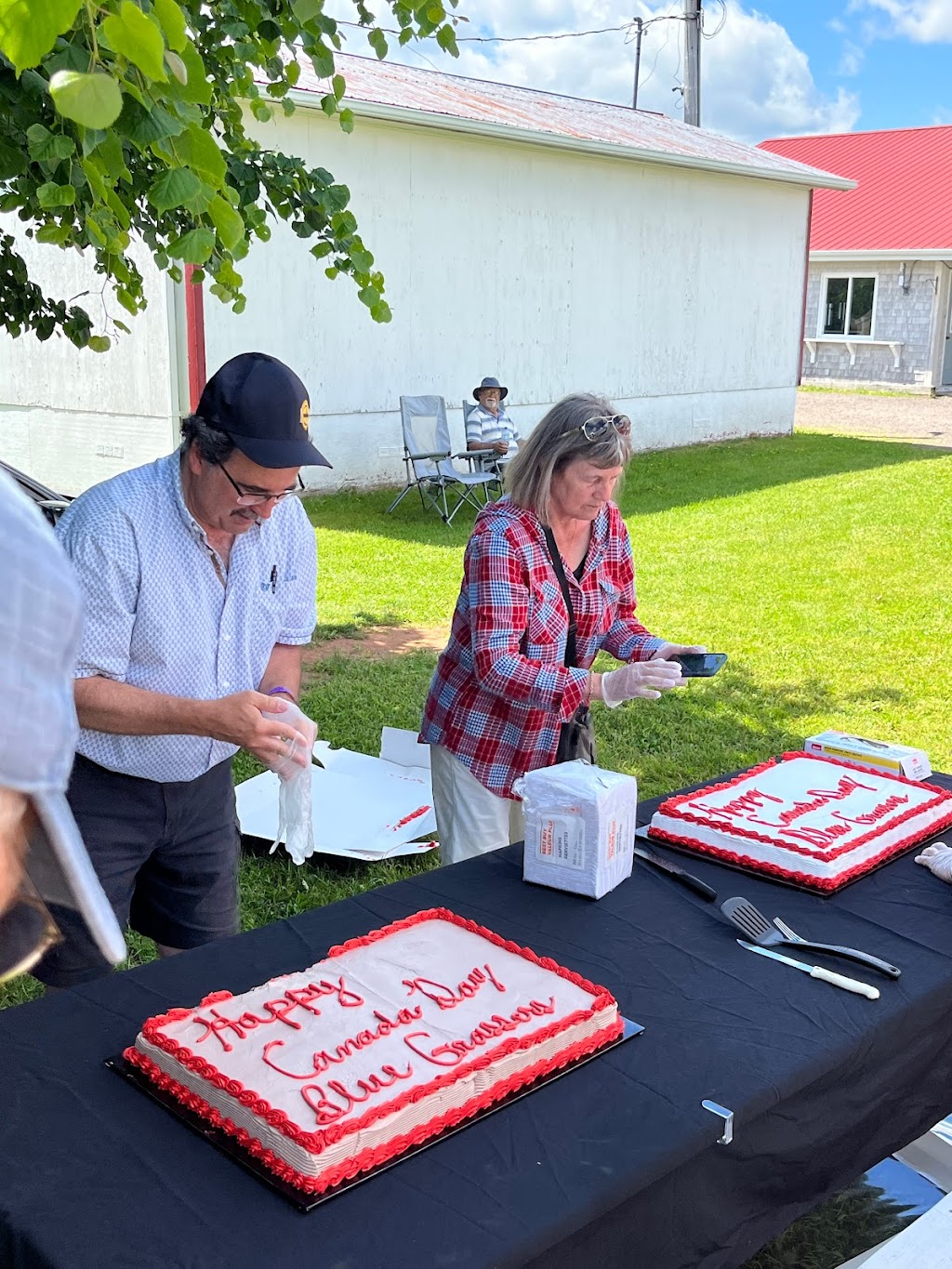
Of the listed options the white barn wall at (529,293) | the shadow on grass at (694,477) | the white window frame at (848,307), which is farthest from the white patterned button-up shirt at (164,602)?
the white window frame at (848,307)

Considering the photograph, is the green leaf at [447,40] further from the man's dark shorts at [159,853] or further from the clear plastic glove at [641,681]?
the man's dark shorts at [159,853]

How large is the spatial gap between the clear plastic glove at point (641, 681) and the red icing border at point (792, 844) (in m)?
0.25

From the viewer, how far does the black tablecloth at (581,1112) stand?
1359 mm

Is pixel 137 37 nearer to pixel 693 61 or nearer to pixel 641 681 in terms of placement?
pixel 641 681

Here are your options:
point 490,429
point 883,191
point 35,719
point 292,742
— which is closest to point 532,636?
point 292,742

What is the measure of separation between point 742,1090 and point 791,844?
795mm

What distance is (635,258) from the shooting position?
1508 centimetres

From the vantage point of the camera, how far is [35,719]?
1.87 ft

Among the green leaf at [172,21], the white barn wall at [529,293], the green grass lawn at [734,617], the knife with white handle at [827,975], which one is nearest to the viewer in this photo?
the green leaf at [172,21]

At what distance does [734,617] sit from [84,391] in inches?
279

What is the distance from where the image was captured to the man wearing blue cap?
2.18 metres

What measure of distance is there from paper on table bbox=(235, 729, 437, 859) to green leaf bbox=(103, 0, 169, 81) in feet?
9.65

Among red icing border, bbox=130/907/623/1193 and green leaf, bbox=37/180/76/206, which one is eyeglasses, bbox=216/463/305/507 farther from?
red icing border, bbox=130/907/623/1193

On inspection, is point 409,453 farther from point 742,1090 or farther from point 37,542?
point 37,542
